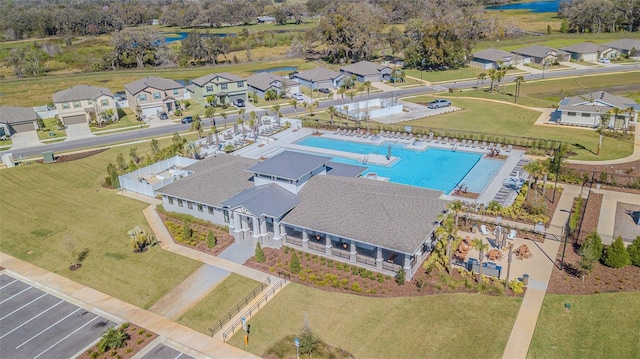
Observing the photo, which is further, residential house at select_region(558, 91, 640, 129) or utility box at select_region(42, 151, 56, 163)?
residential house at select_region(558, 91, 640, 129)

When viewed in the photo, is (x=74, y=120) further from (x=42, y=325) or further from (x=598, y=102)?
(x=598, y=102)

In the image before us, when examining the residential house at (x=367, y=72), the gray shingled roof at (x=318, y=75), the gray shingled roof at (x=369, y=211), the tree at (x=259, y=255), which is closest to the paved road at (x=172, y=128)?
the residential house at (x=367, y=72)

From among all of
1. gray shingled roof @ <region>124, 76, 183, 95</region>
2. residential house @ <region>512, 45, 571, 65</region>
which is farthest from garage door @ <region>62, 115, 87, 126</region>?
residential house @ <region>512, 45, 571, 65</region>

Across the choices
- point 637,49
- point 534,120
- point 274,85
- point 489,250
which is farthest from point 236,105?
point 637,49

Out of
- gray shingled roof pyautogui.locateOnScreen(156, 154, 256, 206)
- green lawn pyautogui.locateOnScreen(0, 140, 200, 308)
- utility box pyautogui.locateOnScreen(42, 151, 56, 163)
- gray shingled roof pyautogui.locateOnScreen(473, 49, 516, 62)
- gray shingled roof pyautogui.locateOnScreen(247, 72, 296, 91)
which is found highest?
gray shingled roof pyautogui.locateOnScreen(473, 49, 516, 62)

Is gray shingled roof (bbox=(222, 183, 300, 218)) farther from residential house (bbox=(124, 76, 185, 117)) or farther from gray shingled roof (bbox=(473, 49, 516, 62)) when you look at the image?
gray shingled roof (bbox=(473, 49, 516, 62))

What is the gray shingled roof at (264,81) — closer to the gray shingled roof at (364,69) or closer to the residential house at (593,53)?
the gray shingled roof at (364,69)
